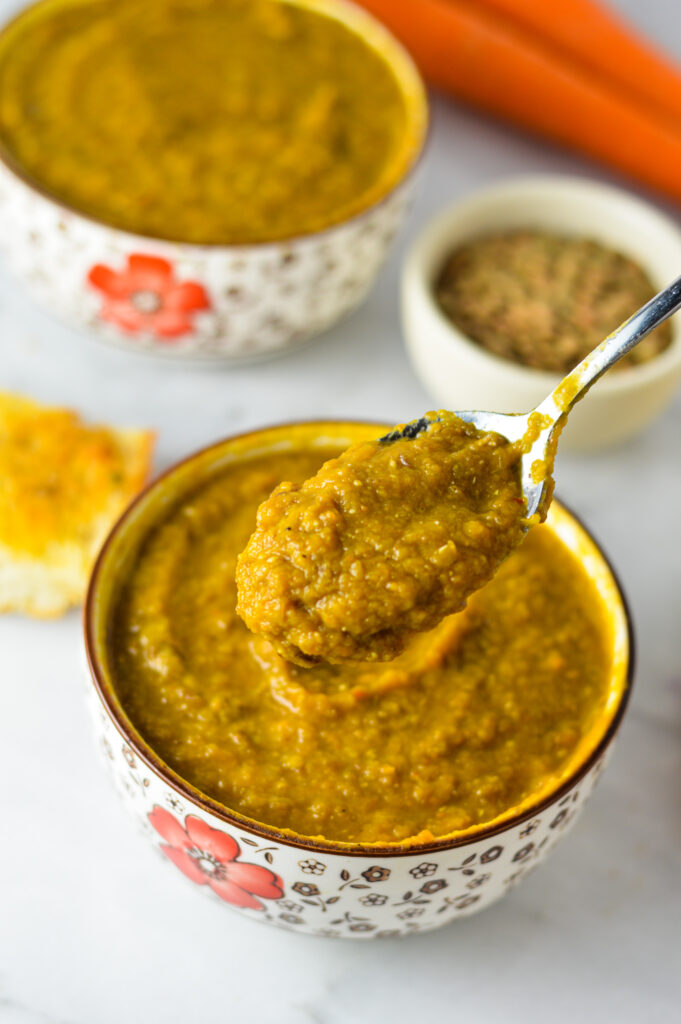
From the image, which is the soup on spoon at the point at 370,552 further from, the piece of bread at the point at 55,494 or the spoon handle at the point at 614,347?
the piece of bread at the point at 55,494

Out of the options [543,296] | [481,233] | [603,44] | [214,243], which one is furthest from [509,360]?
[603,44]

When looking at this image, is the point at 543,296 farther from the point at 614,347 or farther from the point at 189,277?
the point at 614,347

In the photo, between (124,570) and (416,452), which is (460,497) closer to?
(416,452)

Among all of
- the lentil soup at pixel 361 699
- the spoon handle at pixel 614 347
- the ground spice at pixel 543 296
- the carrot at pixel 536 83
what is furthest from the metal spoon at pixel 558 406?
the carrot at pixel 536 83

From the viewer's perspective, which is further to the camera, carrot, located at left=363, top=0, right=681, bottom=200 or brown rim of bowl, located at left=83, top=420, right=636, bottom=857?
carrot, located at left=363, top=0, right=681, bottom=200

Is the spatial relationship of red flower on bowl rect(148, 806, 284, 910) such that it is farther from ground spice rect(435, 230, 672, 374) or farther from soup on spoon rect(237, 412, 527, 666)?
ground spice rect(435, 230, 672, 374)

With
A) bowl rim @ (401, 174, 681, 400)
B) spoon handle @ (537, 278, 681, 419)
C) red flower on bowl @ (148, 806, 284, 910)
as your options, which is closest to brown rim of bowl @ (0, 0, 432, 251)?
bowl rim @ (401, 174, 681, 400)
